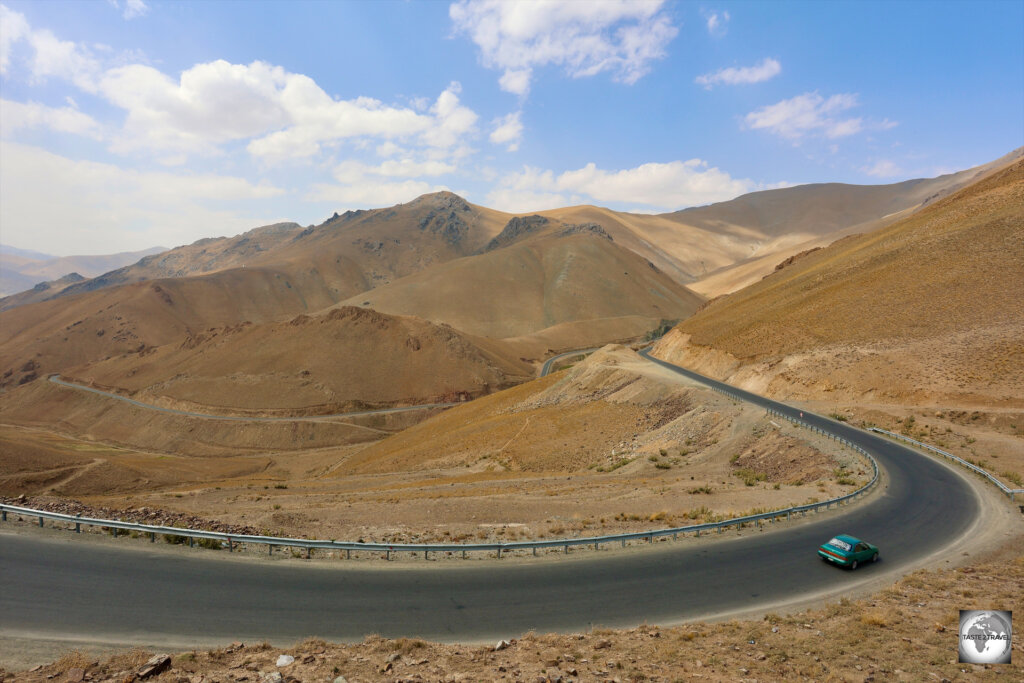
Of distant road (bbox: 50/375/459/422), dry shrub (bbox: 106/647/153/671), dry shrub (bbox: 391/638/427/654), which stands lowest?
distant road (bbox: 50/375/459/422)

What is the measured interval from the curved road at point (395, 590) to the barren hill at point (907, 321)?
1185 inches

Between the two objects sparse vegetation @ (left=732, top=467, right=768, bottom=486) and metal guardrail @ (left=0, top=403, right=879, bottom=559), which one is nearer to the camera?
metal guardrail @ (left=0, top=403, right=879, bottom=559)

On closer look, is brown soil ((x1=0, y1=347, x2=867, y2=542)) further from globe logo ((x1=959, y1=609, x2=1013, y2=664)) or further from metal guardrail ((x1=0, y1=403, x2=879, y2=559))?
globe logo ((x1=959, y1=609, x2=1013, y2=664))

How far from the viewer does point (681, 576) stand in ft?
45.1

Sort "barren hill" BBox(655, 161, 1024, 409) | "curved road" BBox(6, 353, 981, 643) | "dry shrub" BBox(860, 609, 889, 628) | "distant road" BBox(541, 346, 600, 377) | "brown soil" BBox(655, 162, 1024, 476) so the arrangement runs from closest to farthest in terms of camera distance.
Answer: "dry shrub" BBox(860, 609, 889, 628), "curved road" BBox(6, 353, 981, 643), "brown soil" BBox(655, 162, 1024, 476), "barren hill" BBox(655, 161, 1024, 409), "distant road" BBox(541, 346, 600, 377)

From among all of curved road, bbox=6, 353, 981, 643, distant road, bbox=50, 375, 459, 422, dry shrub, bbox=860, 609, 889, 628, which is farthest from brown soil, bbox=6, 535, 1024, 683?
distant road, bbox=50, 375, 459, 422

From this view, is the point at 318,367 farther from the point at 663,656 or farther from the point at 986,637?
the point at 986,637

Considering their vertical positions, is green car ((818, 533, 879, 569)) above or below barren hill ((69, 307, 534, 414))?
below

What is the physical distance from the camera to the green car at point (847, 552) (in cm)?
1402

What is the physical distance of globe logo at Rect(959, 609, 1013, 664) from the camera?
8.87 metres

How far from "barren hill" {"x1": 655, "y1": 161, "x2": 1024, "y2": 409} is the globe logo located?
3419 cm

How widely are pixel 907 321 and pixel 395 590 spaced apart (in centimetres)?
5278

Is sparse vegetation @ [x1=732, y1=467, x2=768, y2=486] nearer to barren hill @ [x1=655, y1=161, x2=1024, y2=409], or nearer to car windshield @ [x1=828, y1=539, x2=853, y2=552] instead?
car windshield @ [x1=828, y1=539, x2=853, y2=552]

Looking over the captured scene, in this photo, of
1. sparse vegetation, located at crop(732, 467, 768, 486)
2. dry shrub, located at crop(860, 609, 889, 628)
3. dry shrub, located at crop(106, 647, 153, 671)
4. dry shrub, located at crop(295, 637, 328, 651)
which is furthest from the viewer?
sparse vegetation, located at crop(732, 467, 768, 486)
